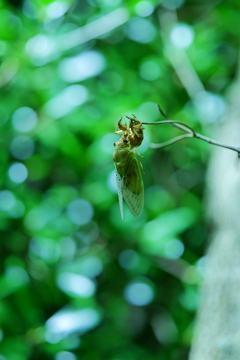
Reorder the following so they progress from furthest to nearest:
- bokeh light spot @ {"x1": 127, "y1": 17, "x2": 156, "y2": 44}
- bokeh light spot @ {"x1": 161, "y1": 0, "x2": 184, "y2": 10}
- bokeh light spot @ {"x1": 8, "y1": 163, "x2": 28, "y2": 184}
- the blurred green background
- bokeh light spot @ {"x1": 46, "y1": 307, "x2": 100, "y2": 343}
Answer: bokeh light spot @ {"x1": 161, "y1": 0, "x2": 184, "y2": 10} < bokeh light spot @ {"x1": 127, "y1": 17, "x2": 156, "y2": 44} < bokeh light spot @ {"x1": 8, "y1": 163, "x2": 28, "y2": 184} < the blurred green background < bokeh light spot @ {"x1": 46, "y1": 307, "x2": 100, "y2": 343}

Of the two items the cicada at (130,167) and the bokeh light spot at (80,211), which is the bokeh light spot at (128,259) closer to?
the bokeh light spot at (80,211)

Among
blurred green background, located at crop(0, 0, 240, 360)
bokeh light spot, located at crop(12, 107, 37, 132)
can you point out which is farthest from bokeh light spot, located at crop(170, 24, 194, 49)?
bokeh light spot, located at crop(12, 107, 37, 132)

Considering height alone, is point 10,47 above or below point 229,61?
below

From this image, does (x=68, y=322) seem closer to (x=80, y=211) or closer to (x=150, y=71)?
(x=80, y=211)

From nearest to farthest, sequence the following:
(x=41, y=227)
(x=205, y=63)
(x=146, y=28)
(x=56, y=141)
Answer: (x=41, y=227), (x=56, y=141), (x=205, y=63), (x=146, y=28)

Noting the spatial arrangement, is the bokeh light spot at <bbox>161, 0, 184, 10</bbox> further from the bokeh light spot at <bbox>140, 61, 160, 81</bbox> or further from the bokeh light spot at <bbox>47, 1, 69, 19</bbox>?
the bokeh light spot at <bbox>47, 1, 69, 19</bbox>

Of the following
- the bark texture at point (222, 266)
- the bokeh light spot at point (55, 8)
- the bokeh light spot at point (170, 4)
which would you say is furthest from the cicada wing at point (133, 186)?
the bokeh light spot at point (170, 4)

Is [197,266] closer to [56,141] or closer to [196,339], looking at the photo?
[196,339]

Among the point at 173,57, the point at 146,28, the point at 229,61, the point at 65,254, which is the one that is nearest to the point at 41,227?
the point at 65,254
